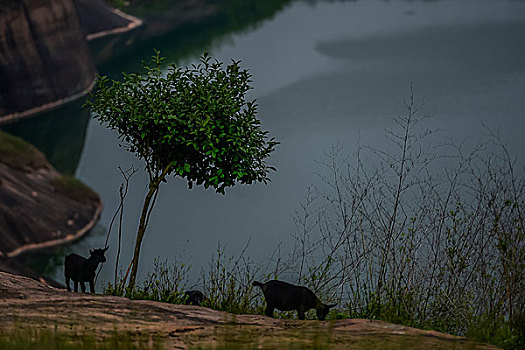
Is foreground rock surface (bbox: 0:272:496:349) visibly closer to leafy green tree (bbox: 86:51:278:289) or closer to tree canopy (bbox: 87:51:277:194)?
leafy green tree (bbox: 86:51:278:289)

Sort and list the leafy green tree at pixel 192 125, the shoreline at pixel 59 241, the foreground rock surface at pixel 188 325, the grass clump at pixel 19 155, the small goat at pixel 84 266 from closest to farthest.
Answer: the foreground rock surface at pixel 188 325 → the small goat at pixel 84 266 → the leafy green tree at pixel 192 125 → the shoreline at pixel 59 241 → the grass clump at pixel 19 155

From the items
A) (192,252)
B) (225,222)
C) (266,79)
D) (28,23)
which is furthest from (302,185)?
(28,23)

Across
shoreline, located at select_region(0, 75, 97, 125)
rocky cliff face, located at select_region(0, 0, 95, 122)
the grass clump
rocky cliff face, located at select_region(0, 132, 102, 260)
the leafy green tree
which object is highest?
rocky cliff face, located at select_region(0, 0, 95, 122)

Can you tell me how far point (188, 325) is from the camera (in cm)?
518

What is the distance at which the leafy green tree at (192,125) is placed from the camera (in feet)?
24.3

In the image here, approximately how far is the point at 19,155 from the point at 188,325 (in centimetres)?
1774

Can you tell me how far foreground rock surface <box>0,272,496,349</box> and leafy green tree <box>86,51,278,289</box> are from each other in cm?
165

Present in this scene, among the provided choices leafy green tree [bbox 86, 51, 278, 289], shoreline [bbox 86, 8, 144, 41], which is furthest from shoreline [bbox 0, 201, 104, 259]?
shoreline [bbox 86, 8, 144, 41]

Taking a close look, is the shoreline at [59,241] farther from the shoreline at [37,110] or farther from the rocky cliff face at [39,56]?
the rocky cliff face at [39,56]

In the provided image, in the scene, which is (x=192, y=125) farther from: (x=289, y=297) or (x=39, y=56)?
(x=39, y=56)

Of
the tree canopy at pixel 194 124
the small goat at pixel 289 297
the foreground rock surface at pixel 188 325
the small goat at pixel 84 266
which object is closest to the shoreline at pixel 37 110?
the tree canopy at pixel 194 124

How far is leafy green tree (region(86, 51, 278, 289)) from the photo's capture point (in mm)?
7418

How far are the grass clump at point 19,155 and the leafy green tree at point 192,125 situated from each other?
14.2 meters

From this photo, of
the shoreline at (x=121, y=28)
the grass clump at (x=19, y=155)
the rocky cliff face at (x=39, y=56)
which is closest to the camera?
the grass clump at (x=19, y=155)
